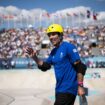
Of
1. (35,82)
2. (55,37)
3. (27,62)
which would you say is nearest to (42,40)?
(27,62)

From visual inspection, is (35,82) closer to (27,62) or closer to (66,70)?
(27,62)

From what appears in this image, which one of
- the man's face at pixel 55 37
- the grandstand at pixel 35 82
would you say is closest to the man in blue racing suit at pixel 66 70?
the man's face at pixel 55 37

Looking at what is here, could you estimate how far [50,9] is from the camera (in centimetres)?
2491

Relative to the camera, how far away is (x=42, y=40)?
24.7 metres

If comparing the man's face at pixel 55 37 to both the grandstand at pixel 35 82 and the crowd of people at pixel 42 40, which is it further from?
the crowd of people at pixel 42 40

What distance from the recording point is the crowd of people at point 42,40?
23.3 meters

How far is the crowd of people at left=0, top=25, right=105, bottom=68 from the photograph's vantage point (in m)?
23.3

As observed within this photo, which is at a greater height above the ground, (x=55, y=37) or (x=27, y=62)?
(x=55, y=37)

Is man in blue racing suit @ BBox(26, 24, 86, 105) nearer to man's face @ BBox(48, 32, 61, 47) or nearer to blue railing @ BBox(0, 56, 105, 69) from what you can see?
man's face @ BBox(48, 32, 61, 47)

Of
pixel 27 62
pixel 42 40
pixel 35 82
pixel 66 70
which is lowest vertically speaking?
pixel 35 82

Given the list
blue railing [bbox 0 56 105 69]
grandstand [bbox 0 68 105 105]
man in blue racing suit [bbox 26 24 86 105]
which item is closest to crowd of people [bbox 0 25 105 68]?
blue railing [bbox 0 56 105 69]

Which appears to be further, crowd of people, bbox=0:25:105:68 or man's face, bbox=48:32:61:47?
crowd of people, bbox=0:25:105:68

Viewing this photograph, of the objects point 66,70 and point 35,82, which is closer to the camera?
point 66,70

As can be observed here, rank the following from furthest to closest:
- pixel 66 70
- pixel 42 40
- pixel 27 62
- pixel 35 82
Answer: pixel 42 40 < pixel 27 62 < pixel 35 82 < pixel 66 70
